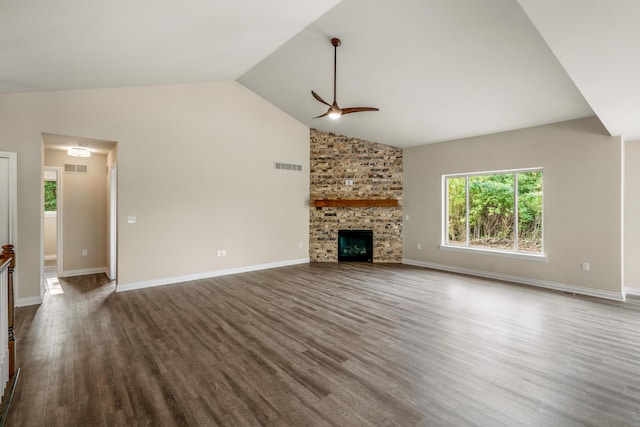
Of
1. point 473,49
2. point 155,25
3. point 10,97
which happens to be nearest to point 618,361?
point 473,49

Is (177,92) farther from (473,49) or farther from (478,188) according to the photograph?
(478,188)

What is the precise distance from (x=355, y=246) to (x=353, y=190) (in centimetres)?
142

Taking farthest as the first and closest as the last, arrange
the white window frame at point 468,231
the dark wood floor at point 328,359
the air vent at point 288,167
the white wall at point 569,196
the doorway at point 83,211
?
the air vent at point 288,167
the doorway at point 83,211
the white window frame at point 468,231
the white wall at point 569,196
the dark wood floor at point 328,359

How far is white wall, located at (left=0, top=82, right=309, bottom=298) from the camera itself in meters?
4.27

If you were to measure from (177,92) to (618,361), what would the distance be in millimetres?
6915

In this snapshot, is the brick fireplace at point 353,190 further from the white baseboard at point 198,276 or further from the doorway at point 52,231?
the doorway at point 52,231

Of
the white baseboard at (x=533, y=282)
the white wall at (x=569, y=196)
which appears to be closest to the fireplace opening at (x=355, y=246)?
the white baseboard at (x=533, y=282)

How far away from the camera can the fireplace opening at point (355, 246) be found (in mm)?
7461

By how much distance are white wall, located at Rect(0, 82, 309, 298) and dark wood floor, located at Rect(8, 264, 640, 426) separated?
0.97 meters

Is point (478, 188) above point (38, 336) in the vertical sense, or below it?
above

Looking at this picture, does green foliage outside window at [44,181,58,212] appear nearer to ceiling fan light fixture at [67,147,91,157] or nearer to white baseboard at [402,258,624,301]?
ceiling fan light fixture at [67,147,91,157]

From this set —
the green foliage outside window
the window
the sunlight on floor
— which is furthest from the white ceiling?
the green foliage outside window

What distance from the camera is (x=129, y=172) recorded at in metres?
4.99

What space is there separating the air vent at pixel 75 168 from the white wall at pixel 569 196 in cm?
770
